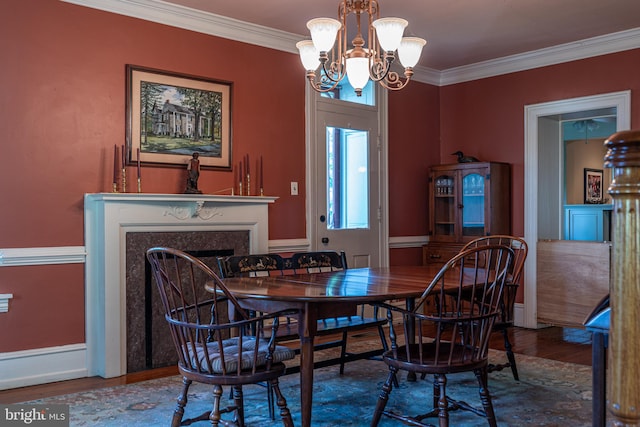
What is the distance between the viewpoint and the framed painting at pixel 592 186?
776 cm

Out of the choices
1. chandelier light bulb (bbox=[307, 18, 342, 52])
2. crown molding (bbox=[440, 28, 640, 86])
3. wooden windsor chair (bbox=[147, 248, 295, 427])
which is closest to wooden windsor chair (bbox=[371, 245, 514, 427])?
wooden windsor chair (bbox=[147, 248, 295, 427])

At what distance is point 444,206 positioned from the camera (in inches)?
230

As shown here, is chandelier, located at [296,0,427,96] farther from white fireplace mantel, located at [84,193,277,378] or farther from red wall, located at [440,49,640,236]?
red wall, located at [440,49,640,236]

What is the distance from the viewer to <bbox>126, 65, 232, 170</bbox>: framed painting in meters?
3.95

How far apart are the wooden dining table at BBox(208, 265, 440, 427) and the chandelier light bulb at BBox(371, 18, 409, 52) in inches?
47.6

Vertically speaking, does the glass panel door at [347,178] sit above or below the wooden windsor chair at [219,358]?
above

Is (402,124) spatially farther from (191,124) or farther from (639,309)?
(639,309)

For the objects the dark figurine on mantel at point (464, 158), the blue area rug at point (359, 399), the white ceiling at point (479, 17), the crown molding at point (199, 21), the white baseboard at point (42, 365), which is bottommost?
the blue area rug at point (359, 399)

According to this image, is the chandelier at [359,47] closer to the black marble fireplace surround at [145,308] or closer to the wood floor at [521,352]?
the black marble fireplace surround at [145,308]

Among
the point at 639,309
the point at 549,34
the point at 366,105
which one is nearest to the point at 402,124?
the point at 366,105

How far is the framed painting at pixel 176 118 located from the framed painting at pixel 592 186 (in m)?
5.49

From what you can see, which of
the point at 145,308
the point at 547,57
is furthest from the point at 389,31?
the point at 547,57

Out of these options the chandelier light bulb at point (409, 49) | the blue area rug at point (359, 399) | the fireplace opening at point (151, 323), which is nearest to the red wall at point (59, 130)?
the fireplace opening at point (151, 323)

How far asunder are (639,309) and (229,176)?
3661mm
